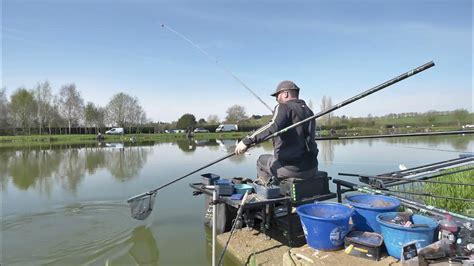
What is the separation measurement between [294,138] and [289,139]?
2.4 inches

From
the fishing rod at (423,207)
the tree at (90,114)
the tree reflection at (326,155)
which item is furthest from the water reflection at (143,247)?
the tree at (90,114)

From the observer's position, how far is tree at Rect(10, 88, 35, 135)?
3706 cm

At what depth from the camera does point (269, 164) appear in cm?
396

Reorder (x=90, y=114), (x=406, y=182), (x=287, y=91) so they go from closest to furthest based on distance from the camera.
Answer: (x=287, y=91) → (x=406, y=182) → (x=90, y=114)

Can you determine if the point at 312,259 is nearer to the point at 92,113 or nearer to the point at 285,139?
the point at 285,139

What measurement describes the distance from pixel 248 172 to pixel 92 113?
38873 millimetres

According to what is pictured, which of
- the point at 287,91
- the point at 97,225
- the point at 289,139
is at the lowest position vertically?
the point at 97,225

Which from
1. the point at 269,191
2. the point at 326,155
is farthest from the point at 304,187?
the point at 326,155

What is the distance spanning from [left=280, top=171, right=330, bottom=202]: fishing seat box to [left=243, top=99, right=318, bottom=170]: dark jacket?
6.4 inches

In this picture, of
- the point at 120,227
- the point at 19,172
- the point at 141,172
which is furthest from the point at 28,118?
the point at 120,227

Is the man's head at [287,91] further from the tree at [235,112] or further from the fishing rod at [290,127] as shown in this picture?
the tree at [235,112]

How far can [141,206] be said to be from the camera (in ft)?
16.3

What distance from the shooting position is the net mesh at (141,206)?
4883 millimetres

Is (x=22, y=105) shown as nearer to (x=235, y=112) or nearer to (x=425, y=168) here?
(x=235, y=112)
